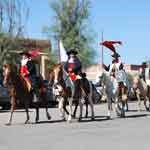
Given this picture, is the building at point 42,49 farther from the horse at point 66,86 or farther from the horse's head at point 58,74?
the horse's head at point 58,74

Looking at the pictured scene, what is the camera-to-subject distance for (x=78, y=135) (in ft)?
54.7

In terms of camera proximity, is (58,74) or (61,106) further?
(61,106)

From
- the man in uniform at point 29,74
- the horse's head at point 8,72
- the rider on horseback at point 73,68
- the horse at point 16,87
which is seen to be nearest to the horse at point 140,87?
the rider on horseback at point 73,68

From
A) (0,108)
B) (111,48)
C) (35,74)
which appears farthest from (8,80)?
(0,108)

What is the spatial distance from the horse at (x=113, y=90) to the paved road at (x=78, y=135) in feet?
5.48

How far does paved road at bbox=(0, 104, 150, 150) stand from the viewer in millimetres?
14266

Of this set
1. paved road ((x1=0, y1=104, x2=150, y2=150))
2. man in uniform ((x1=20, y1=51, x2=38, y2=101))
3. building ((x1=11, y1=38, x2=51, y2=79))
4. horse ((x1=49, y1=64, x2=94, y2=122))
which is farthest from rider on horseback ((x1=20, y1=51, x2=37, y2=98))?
building ((x1=11, y1=38, x2=51, y2=79))

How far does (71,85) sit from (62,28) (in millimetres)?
45263

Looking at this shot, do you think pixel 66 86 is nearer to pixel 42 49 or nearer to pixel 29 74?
pixel 29 74

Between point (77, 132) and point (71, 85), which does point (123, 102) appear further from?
point (77, 132)

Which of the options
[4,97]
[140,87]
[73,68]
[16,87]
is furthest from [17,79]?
[4,97]

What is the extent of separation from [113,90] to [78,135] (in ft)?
22.0

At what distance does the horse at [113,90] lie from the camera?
22891mm

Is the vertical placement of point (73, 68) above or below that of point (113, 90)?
above
